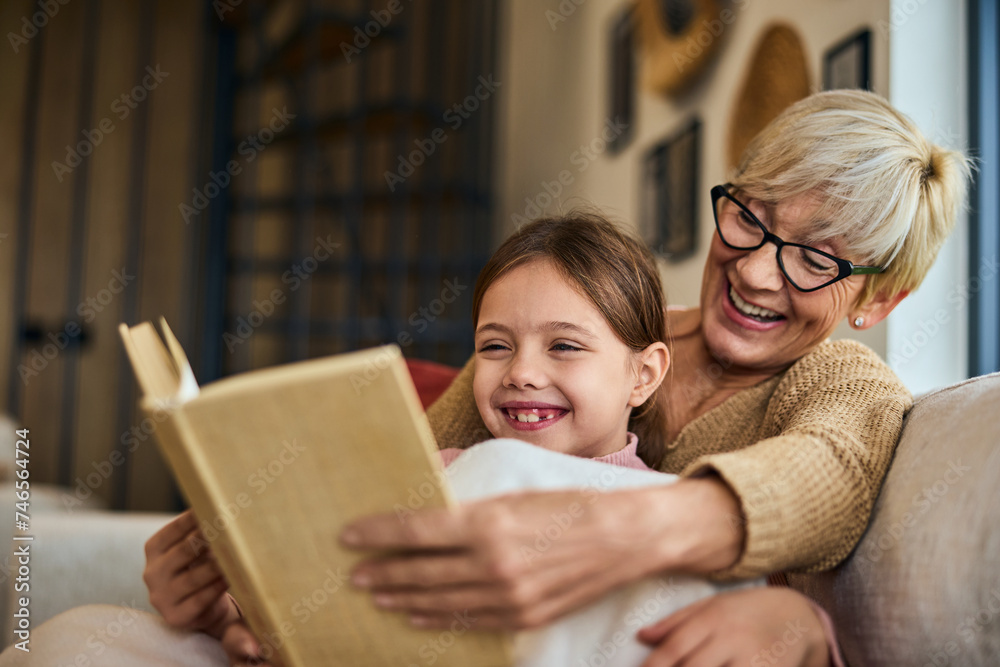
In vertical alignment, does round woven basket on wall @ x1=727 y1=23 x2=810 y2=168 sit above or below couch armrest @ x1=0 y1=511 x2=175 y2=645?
above

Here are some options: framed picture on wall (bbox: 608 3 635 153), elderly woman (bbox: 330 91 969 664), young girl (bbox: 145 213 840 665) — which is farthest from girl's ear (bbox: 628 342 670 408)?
framed picture on wall (bbox: 608 3 635 153)

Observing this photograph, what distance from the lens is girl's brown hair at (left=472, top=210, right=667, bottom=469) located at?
3.52 ft

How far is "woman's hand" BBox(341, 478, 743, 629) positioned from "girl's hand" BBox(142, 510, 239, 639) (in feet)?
1.04

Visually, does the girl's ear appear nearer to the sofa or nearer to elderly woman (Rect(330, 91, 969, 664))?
elderly woman (Rect(330, 91, 969, 664))

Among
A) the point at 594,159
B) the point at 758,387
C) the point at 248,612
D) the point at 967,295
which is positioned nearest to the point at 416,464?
the point at 248,612

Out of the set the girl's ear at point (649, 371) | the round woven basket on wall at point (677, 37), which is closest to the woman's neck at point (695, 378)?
the girl's ear at point (649, 371)

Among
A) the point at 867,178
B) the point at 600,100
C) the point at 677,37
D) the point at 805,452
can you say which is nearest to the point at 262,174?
the point at 600,100

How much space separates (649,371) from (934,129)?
874 mm

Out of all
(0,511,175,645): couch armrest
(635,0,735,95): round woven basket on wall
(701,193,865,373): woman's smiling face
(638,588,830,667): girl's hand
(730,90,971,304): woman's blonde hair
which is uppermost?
(635,0,735,95): round woven basket on wall

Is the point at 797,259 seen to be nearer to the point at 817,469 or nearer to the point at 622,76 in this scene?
the point at 817,469

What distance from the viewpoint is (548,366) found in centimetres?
101

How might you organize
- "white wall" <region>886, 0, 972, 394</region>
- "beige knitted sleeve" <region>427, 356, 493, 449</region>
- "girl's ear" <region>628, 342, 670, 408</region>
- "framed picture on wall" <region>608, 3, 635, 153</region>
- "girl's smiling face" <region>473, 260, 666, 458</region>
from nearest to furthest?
"girl's smiling face" <region>473, 260, 666, 458</region> < "girl's ear" <region>628, 342, 670, 408</region> < "beige knitted sleeve" <region>427, 356, 493, 449</region> < "white wall" <region>886, 0, 972, 394</region> < "framed picture on wall" <region>608, 3, 635, 153</region>

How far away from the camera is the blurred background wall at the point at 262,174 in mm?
3465

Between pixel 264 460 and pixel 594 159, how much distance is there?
2889mm
